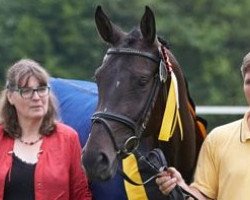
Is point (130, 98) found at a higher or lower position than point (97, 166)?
higher

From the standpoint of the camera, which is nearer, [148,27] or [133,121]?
[133,121]

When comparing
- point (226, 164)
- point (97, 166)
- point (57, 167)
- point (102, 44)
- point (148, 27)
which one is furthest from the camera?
point (102, 44)

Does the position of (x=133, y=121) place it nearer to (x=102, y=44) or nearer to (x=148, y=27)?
(x=148, y=27)

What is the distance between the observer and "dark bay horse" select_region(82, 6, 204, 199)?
4.52 metres

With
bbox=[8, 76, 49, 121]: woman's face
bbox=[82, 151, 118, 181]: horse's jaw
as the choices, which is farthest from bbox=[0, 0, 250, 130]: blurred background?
bbox=[82, 151, 118, 181]: horse's jaw

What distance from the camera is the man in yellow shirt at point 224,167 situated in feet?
14.9

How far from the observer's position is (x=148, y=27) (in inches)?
188

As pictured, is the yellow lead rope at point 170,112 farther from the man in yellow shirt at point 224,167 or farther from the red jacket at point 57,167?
the red jacket at point 57,167

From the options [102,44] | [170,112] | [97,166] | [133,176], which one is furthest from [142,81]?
[102,44]

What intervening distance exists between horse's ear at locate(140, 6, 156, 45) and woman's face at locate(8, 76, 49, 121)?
2.25ft

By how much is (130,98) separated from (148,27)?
0.38 meters

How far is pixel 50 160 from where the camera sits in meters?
5.09

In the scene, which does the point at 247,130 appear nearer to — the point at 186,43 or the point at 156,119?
the point at 156,119

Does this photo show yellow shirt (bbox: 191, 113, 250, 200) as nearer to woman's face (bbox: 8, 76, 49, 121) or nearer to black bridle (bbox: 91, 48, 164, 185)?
black bridle (bbox: 91, 48, 164, 185)
